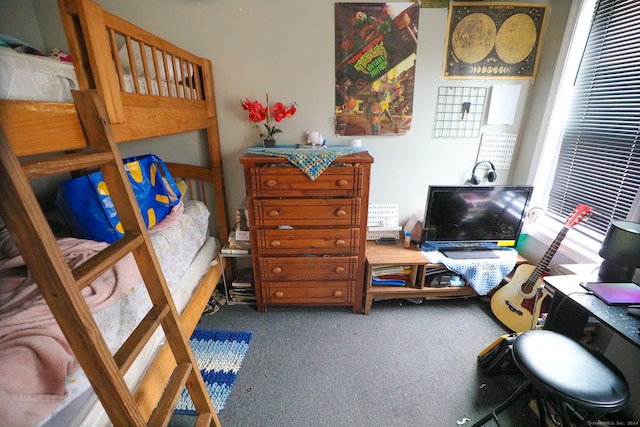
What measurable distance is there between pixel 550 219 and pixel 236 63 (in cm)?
272

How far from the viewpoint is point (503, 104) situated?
2.13m

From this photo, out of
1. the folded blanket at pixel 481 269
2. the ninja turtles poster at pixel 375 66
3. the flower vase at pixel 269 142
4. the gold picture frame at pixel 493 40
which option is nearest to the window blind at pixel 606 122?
the gold picture frame at pixel 493 40

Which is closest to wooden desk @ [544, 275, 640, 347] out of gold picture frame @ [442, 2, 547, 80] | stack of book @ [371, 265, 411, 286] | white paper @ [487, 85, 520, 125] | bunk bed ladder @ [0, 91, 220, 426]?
stack of book @ [371, 265, 411, 286]

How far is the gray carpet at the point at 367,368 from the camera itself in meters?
1.42

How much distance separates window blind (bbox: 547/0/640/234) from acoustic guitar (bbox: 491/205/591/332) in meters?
0.17

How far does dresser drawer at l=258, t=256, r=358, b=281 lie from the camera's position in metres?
1.93

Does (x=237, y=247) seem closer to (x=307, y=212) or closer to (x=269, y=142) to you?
(x=307, y=212)

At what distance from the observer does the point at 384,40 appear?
197 cm

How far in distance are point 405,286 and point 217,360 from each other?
1.46 m

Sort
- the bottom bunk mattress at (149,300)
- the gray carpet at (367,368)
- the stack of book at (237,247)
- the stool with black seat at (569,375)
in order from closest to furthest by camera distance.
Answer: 1. the bottom bunk mattress at (149,300)
2. the stool with black seat at (569,375)
3. the gray carpet at (367,368)
4. the stack of book at (237,247)

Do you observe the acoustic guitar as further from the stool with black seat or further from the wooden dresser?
the wooden dresser

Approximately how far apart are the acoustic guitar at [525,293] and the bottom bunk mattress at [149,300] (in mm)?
2172

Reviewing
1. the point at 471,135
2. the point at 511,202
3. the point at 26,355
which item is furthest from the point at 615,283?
the point at 26,355

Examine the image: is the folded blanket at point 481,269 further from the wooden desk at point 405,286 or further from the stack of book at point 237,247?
the stack of book at point 237,247
